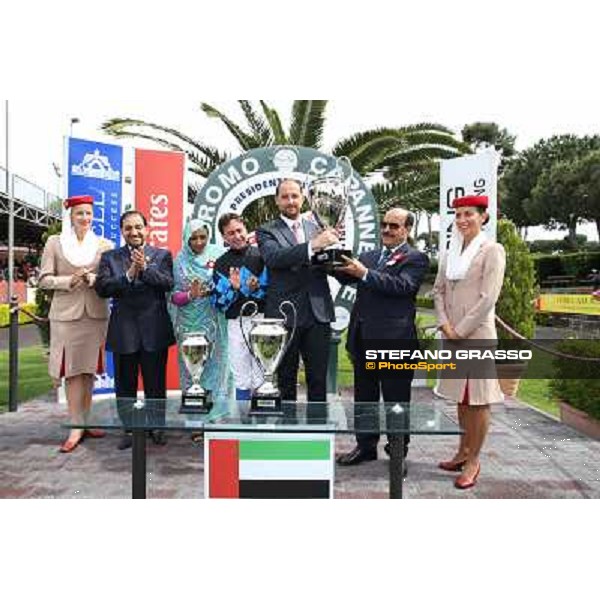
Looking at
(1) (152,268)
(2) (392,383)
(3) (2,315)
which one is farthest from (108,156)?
(3) (2,315)

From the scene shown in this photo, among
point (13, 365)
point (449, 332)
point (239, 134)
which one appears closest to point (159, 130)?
point (239, 134)

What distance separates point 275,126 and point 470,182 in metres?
3.29

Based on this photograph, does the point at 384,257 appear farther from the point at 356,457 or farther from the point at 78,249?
the point at 78,249

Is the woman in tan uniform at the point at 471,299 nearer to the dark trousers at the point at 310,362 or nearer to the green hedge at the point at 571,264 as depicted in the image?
the dark trousers at the point at 310,362

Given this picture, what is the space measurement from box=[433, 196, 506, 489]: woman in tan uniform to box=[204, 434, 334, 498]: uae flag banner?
90 cm

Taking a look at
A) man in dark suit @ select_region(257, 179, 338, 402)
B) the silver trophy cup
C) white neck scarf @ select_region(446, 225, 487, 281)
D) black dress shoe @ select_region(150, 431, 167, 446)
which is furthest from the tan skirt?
white neck scarf @ select_region(446, 225, 487, 281)

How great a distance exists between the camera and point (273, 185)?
4.24 meters

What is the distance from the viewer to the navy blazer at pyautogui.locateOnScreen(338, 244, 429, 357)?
11.2 ft

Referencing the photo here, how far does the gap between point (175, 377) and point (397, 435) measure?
266 centimetres

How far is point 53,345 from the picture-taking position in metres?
3.99

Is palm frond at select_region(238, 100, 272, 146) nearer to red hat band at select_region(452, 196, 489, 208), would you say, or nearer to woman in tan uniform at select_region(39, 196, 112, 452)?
woman in tan uniform at select_region(39, 196, 112, 452)

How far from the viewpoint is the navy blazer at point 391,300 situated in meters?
3.42

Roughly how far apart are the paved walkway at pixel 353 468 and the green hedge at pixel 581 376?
206 mm

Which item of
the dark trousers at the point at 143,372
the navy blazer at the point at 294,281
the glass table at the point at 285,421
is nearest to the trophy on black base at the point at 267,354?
the glass table at the point at 285,421
